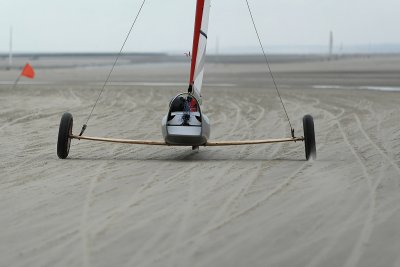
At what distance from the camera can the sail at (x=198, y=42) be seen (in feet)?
39.8

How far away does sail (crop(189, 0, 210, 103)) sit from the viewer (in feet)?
39.8

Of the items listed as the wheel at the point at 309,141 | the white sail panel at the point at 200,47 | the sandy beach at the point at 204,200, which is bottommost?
the sandy beach at the point at 204,200

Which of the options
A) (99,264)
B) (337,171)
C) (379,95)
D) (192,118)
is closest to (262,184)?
(337,171)

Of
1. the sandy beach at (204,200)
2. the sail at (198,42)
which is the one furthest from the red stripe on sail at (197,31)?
the sandy beach at (204,200)

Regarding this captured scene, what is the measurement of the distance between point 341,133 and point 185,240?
339 inches

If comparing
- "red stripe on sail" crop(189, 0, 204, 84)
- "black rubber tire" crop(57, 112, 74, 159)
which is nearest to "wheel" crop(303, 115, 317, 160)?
"red stripe on sail" crop(189, 0, 204, 84)

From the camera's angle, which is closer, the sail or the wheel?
the wheel

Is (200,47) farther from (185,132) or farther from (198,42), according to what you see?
(185,132)

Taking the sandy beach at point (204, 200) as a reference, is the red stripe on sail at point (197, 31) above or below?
above

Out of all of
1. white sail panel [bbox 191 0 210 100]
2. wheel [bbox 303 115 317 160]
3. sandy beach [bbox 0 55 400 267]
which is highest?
white sail panel [bbox 191 0 210 100]

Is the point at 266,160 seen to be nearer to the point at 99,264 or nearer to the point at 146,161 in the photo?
the point at 146,161

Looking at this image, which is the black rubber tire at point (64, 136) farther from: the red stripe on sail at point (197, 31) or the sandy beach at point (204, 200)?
the red stripe on sail at point (197, 31)

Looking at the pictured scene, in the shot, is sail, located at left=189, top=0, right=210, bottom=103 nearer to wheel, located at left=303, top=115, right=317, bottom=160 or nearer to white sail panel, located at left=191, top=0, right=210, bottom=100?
white sail panel, located at left=191, top=0, right=210, bottom=100

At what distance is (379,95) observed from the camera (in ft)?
82.4
